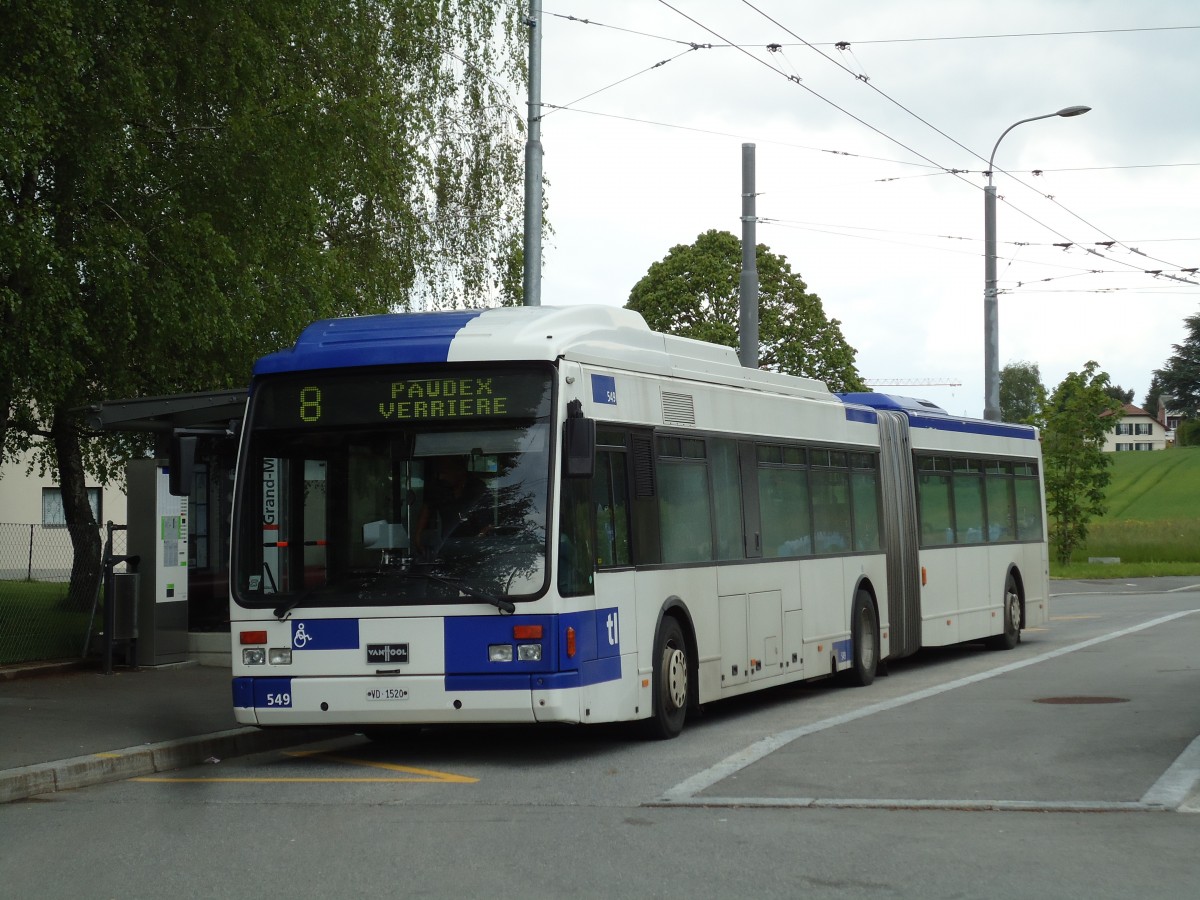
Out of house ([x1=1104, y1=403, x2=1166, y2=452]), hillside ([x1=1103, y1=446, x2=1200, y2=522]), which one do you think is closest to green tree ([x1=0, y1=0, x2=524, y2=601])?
hillside ([x1=1103, y1=446, x2=1200, y2=522])

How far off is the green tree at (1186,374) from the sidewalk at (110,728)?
124 metres

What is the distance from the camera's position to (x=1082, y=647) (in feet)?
69.9

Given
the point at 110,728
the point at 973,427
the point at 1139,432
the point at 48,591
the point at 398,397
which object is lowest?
the point at 110,728

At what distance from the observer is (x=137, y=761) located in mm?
11258

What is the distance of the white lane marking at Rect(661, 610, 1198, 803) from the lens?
32.5 ft

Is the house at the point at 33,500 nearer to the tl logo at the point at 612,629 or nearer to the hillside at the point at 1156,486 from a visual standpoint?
the tl logo at the point at 612,629

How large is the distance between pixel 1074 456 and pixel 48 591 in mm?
32897

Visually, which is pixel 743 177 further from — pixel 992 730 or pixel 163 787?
pixel 163 787

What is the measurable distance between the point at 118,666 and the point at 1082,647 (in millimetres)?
11673

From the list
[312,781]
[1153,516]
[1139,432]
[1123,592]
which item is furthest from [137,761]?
[1139,432]

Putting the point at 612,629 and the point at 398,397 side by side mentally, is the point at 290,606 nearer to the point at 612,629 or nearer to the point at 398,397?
the point at 398,397

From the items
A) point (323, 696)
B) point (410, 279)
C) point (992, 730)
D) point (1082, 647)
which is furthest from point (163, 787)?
point (410, 279)

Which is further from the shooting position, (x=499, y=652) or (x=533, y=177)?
(x=533, y=177)

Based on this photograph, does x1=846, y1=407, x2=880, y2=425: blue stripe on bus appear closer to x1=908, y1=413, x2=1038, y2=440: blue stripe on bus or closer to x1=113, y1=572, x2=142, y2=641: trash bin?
x1=908, y1=413, x2=1038, y2=440: blue stripe on bus
